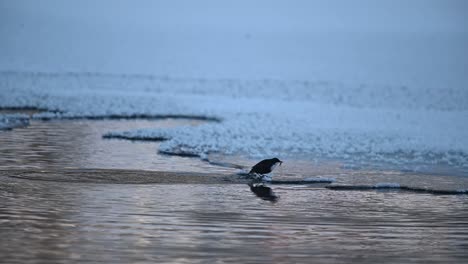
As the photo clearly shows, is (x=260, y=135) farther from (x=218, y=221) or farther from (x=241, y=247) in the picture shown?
(x=241, y=247)

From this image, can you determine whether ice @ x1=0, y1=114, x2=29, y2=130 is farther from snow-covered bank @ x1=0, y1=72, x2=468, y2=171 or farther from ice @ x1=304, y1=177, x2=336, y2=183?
ice @ x1=304, y1=177, x2=336, y2=183

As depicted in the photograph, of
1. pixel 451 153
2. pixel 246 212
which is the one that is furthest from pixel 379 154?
pixel 246 212

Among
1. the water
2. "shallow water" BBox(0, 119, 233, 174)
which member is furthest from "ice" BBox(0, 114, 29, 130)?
the water

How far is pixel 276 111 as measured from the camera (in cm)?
2609

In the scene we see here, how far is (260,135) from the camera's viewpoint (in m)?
19.1

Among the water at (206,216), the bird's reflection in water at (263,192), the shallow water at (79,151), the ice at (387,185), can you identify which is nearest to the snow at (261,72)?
the shallow water at (79,151)

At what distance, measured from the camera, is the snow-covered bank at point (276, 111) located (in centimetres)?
1691

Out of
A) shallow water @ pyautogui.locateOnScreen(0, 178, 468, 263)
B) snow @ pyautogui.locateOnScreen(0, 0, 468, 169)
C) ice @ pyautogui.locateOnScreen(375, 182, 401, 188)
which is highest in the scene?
snow @ pyautogui.locateOnScreen(0, 0, 468, 169)

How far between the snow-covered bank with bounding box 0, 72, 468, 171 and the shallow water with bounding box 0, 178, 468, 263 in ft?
15.1

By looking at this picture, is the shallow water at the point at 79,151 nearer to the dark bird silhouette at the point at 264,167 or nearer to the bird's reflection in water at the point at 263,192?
the dark bird silhouette at the point at 264,167

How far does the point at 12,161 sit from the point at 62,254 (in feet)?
21.4

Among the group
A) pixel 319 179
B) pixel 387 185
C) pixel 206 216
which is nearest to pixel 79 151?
pixel 319 179

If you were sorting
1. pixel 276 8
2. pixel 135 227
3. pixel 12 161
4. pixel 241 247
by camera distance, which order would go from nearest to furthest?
pixel 241 247 < pixel 135 227 < pixel 12 161 < pixel 276 8

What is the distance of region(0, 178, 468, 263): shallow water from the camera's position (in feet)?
25.8
